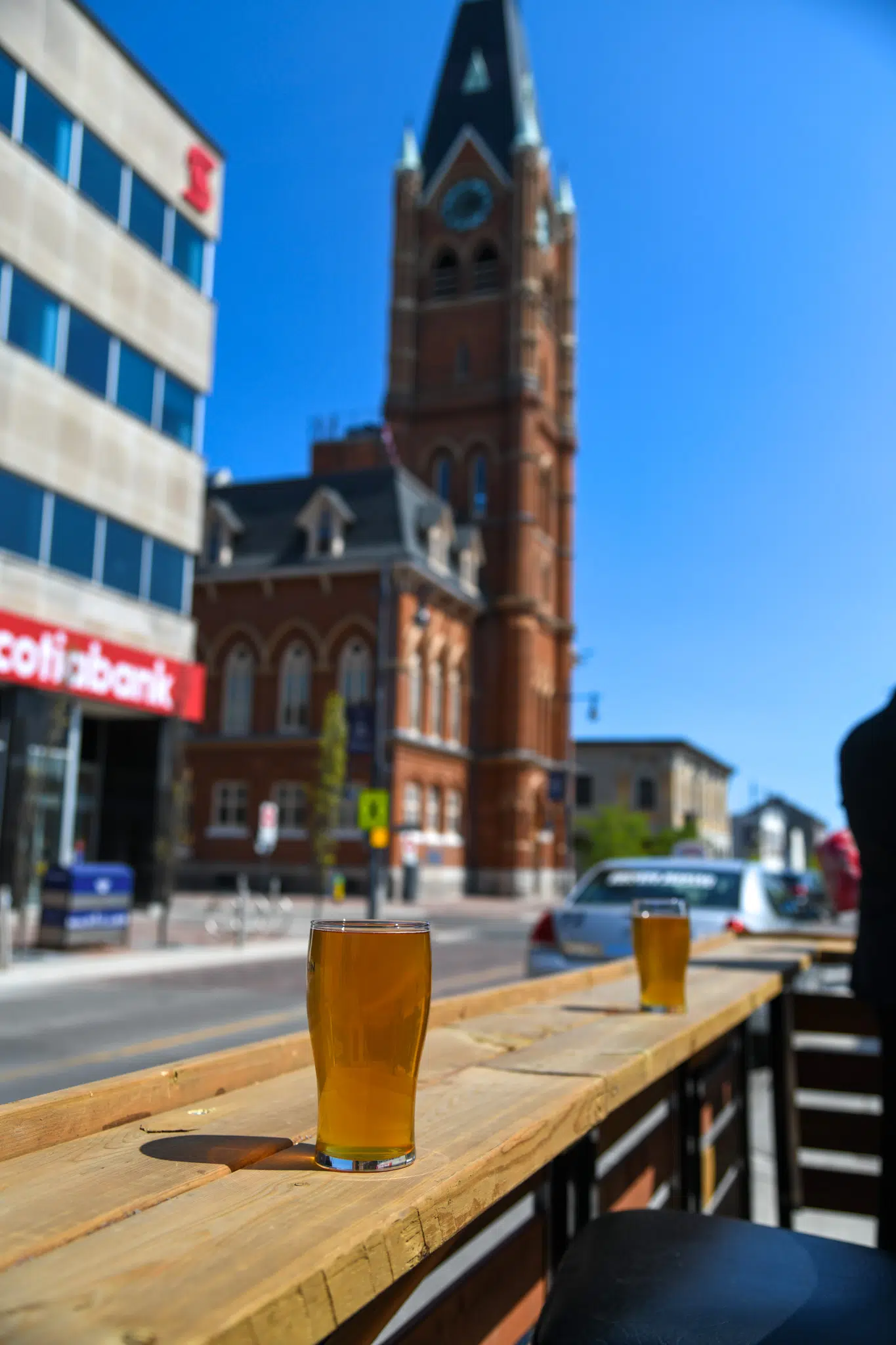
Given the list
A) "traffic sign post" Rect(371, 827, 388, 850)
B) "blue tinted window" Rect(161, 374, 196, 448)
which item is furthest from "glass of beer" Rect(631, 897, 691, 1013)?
"blue tinted window" Rect(161, 374, 196, 448)

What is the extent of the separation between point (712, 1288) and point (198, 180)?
90.9ft

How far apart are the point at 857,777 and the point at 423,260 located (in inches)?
2239

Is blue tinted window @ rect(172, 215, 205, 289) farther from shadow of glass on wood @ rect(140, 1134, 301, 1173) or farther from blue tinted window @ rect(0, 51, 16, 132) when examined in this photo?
shadow of glass on wood @ rect(140, 1134, 301, 1173)

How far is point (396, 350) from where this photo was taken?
178 feet

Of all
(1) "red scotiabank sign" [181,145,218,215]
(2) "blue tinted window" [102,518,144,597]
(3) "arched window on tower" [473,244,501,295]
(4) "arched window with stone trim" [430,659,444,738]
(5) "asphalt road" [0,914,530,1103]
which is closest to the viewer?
(5) "asphalt road" [0,914,530,1103]

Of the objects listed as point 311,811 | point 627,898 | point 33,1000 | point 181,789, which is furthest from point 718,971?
point 311,811

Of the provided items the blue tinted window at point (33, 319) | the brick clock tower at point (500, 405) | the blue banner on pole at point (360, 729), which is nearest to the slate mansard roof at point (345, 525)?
the brick clock tower at point (500, 405)

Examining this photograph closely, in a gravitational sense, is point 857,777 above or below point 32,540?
below

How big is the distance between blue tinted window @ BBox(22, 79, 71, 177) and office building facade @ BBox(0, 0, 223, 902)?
4 cm

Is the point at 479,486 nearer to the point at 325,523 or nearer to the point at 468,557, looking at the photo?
the point at 468,557

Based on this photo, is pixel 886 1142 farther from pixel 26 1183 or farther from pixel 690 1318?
pixel 26 1183

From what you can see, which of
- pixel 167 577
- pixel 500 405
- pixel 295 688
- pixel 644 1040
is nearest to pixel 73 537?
pixel 167 577

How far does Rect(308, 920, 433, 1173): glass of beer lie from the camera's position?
1.32 metres

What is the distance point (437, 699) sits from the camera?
45.7 meters
